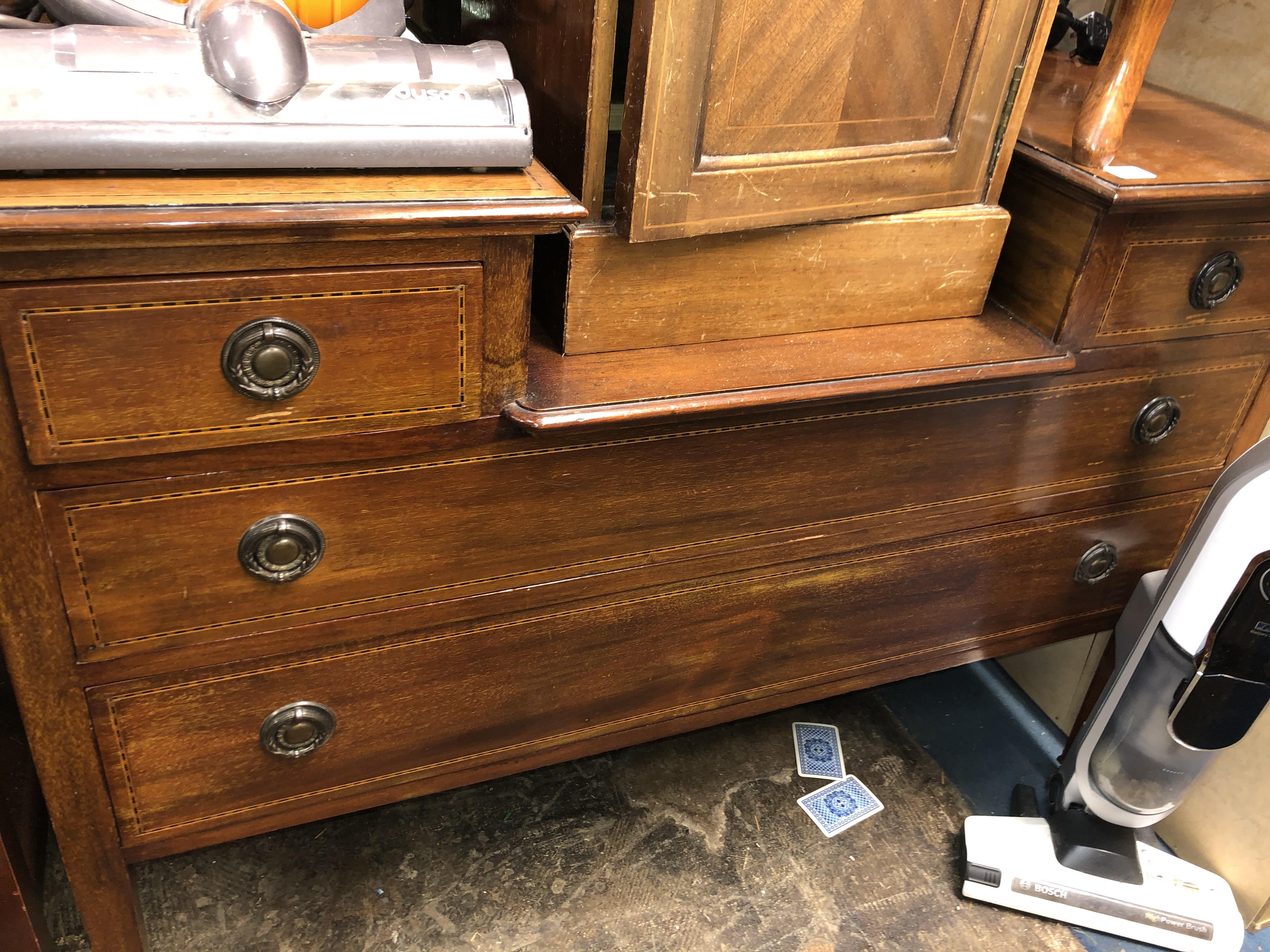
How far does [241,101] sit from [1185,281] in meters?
1.05

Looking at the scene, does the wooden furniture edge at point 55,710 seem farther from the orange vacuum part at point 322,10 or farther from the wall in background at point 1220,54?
the wall in background at point 1220,54

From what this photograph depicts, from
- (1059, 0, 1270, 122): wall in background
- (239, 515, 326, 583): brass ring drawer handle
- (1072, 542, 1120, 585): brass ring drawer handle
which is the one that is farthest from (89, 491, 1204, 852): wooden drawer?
(1059, 0, 1270, 122): wall in background

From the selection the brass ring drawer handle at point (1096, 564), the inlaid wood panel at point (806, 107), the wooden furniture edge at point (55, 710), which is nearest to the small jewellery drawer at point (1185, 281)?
the inlaid wood panel at point (806, 107)

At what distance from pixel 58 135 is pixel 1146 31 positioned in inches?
40.6

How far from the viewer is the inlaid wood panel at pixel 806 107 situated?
855 millimetres

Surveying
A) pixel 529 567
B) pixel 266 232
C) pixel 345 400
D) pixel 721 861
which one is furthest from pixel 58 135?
pixel 721 861

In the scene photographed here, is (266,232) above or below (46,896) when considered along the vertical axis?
above

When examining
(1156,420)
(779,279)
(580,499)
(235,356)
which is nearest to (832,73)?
(779,279)

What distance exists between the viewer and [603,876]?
1.39 metres

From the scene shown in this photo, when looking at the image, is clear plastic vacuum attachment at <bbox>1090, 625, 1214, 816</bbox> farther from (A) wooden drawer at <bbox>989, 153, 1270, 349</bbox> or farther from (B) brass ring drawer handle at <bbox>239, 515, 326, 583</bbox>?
(B) brass ring drawer handle at <bbox>239, 515, 326, 583</bbox>

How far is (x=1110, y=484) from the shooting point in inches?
53.5

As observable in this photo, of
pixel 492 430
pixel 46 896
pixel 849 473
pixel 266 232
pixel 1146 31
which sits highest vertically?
pixel 1146 31

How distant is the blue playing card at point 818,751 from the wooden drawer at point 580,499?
1.71ft

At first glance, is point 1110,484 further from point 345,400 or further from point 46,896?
point 46,896
